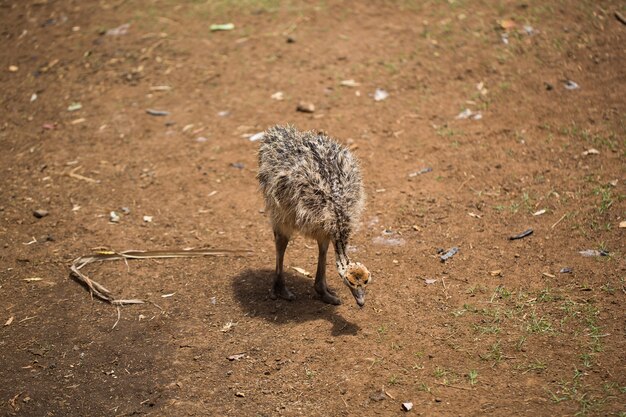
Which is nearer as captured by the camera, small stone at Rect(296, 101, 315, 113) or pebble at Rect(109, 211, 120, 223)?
pebble at Rect(109, 211, 120, 223)

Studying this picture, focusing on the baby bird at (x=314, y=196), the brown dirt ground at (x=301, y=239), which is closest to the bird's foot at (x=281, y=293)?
the baby bird at (x=314, y=196)

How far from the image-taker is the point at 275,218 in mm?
5973

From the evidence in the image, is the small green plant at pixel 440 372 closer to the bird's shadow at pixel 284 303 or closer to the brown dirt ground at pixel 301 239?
the brown dirt ground at pixel 301 239

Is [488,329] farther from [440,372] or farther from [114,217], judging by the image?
[114,217]

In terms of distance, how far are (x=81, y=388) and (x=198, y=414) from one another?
113cm

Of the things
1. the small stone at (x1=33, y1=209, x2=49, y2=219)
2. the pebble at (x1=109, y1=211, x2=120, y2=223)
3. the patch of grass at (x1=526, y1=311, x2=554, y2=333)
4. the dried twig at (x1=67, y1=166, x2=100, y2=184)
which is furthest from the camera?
the dried twig at (x1=67, y1=166, x2=100, y2=184)

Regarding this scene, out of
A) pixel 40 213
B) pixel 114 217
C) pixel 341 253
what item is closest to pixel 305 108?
pixel 114 217

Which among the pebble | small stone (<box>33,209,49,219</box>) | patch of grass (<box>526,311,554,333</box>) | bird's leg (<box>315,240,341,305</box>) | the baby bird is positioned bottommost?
small stone (<box>33,209,49,219</box>)

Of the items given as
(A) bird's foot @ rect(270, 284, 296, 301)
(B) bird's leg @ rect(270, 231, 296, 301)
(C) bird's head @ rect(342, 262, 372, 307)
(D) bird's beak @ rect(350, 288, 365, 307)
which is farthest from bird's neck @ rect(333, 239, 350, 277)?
(A) bird's foot @ rect(270, 284, 296, 301)

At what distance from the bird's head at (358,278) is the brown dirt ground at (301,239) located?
42cm

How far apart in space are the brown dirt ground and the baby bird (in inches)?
22.2

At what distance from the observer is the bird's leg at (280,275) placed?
611cm

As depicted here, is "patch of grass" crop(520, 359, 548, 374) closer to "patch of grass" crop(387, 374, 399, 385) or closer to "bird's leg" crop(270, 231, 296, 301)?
"patch of grass" crop(387, 374, 399, 385)

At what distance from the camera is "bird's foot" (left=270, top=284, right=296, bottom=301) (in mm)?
6188
